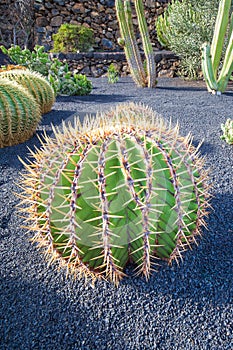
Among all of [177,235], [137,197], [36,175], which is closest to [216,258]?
[177,235]

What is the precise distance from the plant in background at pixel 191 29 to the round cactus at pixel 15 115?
5.02 m

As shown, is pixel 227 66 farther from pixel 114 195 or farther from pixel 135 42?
pixel 114 195

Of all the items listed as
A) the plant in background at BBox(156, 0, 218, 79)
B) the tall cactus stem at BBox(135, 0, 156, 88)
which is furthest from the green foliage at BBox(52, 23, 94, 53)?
the tall cactus stem at BBox(135, 0, 156, 88)

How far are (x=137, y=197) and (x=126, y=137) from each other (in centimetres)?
20

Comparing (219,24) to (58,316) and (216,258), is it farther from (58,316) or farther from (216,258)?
(58,316)

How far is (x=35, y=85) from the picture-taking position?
12.1 feet

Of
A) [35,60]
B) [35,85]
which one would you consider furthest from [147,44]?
[35,85]

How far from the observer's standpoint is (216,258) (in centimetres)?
140

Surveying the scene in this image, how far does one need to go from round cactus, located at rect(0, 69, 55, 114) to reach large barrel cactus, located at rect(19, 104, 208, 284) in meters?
2.61

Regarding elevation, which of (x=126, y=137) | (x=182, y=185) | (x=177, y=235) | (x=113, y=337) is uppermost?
(x=126, y=137)

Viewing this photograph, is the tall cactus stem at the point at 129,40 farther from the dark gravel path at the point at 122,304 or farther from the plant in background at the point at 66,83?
the dark gravel path at the point at 122,304

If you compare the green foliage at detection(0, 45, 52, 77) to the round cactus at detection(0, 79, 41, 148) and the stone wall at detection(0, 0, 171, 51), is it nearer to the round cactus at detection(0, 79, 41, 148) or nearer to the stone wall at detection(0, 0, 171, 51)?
the round cactus at detection(0, 79, 41, 148)

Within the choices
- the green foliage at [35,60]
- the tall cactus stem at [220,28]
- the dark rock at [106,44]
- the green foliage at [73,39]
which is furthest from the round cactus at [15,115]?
the dark rock at [106,44]

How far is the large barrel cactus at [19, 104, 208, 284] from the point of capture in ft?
3.55
